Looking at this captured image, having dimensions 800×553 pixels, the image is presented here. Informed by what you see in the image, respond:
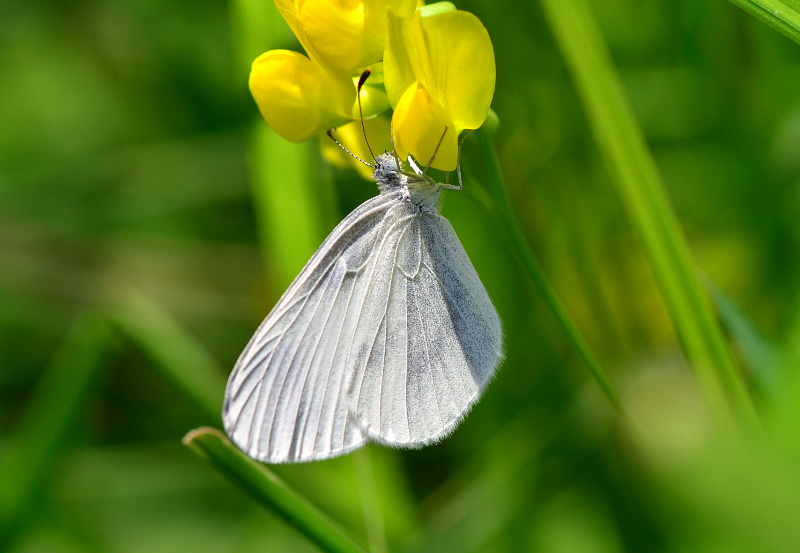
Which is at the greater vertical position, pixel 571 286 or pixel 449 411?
pixel 571 286

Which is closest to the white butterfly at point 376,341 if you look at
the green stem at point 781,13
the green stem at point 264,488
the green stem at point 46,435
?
the green stem at point 264,488

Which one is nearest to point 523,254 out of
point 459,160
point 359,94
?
point 459,160

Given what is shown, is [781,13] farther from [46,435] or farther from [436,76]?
[46,435]

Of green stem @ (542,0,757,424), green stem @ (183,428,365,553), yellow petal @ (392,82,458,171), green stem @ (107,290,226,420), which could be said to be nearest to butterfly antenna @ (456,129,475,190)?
yellow petal @ (392,82,458,171)

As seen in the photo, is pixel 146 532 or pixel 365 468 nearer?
pixel 365 468

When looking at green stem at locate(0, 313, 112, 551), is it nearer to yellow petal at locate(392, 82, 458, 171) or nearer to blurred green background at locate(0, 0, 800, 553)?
blurred green background at locate(0, 0, 800, 553)

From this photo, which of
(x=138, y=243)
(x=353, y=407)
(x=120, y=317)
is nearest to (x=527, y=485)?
(x=353, y=407)

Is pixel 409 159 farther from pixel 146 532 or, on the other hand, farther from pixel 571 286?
pixel 146 532
